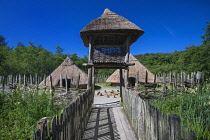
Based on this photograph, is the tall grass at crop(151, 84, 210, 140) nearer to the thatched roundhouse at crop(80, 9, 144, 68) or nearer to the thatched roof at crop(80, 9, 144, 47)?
the thatched roundhouse at crop(80, 9, 144, 68)

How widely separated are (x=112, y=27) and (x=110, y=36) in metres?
1.10

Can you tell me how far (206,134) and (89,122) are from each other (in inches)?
164

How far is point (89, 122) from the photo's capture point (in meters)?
5.79

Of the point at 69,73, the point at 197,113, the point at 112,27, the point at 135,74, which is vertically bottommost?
the point at 197,113

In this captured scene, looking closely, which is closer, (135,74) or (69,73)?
(69,73)

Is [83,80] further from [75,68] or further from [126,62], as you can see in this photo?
[126,62]

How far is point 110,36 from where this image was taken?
10.1 m

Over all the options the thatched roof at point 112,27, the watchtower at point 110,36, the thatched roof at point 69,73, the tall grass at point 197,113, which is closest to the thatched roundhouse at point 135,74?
the thatched roof at point 69,73

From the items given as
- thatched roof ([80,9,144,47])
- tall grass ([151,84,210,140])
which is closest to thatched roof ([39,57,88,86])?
thatched roof ([80,9,144,47])

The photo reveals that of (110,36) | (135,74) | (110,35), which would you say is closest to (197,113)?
(110,35)

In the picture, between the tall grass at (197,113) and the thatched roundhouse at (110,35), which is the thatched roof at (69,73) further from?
the tall grass at (197,113)

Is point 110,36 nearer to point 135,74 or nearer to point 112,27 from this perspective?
point 112,27

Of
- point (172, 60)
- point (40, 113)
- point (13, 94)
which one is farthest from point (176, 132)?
point (172, 60)

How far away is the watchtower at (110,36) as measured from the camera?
356 inches
